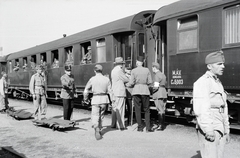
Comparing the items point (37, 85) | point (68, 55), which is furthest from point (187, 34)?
point (68, 55)

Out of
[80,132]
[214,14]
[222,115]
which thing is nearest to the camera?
[222,115]

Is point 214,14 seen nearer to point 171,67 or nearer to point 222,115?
point 171,67

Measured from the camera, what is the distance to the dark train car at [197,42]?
656cm

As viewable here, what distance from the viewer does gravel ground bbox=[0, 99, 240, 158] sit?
5.48 meters

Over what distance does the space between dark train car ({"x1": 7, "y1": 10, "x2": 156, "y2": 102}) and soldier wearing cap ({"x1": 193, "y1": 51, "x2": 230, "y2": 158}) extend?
21.8 feet

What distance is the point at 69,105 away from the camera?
8.67 m

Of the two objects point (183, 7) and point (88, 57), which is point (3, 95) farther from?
point (183, 7)

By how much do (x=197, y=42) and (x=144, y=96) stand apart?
6.61ft

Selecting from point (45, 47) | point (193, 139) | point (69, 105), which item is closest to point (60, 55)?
point (45, 47)

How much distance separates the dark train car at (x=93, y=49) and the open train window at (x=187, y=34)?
8.01 feet

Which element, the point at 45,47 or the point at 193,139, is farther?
the point at 45,47

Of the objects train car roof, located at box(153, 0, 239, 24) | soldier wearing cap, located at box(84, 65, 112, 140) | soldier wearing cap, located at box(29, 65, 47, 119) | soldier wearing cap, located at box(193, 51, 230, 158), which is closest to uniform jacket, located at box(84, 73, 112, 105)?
soldier wearing cap, located at box(84, 65, 112, 140)

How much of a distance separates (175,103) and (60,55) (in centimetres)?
790

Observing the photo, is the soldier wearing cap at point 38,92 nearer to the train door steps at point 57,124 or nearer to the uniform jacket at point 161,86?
the train door steps at point 57,124
